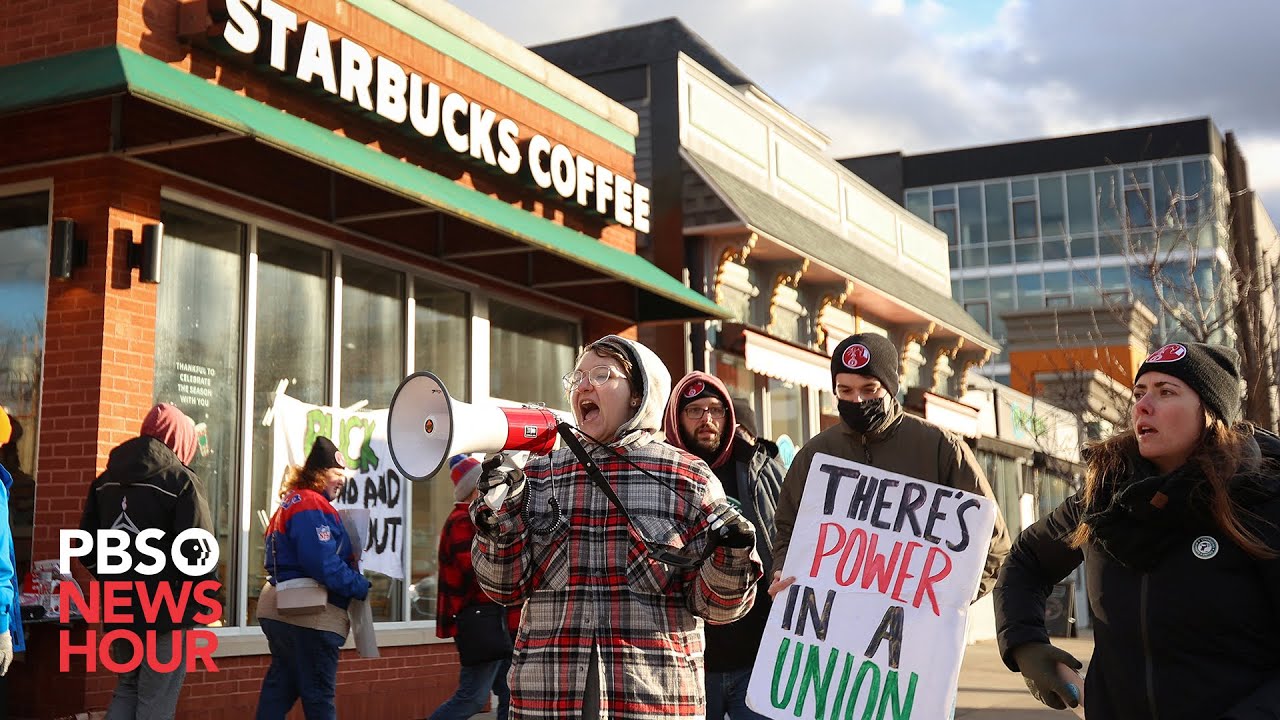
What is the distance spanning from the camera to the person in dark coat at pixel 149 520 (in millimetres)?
7020

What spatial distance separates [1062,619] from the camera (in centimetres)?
2247

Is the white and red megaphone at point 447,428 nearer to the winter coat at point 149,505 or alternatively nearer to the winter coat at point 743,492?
the winter coat at point 743,492

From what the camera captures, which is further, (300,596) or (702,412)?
(300,596)

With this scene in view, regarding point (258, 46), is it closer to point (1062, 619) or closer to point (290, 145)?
point (290, 145)

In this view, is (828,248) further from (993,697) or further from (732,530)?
(732,530)

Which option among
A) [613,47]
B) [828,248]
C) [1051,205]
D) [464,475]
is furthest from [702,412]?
[1051,205]

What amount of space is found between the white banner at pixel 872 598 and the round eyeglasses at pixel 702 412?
2.76 feet

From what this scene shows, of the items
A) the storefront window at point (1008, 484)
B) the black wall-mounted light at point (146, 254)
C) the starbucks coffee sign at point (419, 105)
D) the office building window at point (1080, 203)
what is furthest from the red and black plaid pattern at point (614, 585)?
the office building window at point (1080, 203)

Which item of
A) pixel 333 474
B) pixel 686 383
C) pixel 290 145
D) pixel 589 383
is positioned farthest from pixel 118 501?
pixel 589 383

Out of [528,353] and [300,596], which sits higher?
[528,353]

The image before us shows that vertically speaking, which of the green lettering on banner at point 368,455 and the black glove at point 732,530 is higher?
the green lettering on banner at point 368,455

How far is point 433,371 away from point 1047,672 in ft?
30.0

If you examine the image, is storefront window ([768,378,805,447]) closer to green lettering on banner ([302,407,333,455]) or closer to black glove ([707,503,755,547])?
green lettering on banner ([302,407,333,455])

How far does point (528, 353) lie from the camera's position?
13438 millimetres
